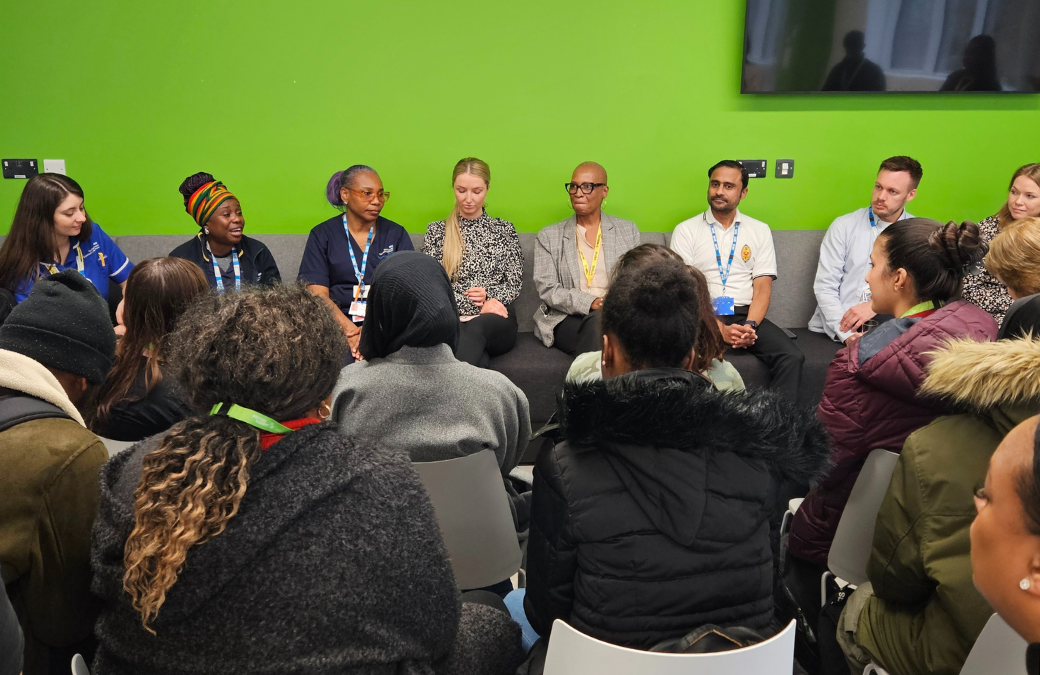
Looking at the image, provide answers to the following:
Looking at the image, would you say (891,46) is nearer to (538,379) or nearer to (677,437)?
(538,379)

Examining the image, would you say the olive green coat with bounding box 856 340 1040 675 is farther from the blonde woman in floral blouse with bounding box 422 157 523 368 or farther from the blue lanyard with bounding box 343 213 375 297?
the blue lanyard with bounding box 343 213 375 297

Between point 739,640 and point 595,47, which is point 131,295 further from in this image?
point 595,47

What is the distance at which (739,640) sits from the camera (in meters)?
1.19

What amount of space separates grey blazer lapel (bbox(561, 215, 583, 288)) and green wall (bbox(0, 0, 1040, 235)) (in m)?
0.42

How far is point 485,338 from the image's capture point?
3.78 m

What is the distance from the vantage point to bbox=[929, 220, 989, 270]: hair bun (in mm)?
2051

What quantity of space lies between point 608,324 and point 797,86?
3568 millimetres

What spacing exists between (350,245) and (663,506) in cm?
319

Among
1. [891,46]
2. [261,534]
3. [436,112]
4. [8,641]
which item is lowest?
[8,641]

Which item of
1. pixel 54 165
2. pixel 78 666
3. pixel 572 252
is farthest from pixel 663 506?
pixel 54 165

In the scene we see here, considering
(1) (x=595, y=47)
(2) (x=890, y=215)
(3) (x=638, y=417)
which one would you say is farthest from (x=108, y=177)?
(2) (x=890, y=215)

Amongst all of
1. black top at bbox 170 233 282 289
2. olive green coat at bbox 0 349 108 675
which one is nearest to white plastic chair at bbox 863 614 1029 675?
olive green coat at bbox 0 349 108 675

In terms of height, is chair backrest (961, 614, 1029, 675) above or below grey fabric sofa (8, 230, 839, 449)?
above

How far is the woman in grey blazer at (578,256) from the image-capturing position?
4.04 m
